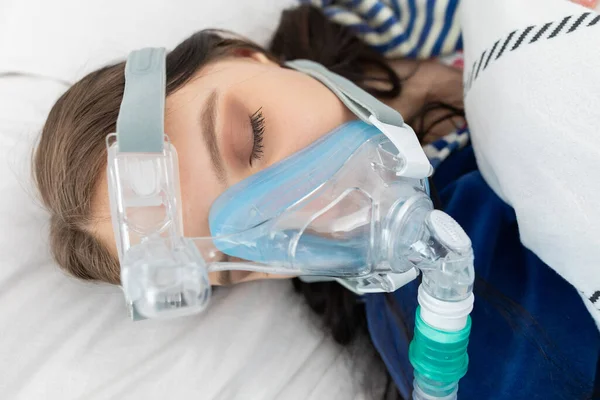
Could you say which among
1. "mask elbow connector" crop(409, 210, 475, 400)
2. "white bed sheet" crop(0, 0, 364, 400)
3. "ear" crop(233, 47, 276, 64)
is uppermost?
"ear" crop(233, 47, 276, 64)

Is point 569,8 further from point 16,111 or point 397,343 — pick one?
point 16,111

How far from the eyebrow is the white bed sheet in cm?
34

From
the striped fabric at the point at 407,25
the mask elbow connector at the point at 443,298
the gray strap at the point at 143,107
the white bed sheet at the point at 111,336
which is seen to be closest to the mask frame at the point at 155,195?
the gray strap at the point at 143,107

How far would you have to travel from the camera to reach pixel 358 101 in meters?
0.86

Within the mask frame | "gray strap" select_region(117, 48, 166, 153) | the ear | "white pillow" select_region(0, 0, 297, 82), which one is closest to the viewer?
the mask frame

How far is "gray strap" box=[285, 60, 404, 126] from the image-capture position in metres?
0.84

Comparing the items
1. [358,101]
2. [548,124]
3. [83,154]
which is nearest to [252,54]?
[358,101]

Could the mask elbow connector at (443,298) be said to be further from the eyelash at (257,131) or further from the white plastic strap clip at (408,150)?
the eyelash at (257,131)

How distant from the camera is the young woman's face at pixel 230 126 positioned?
0.77 meters

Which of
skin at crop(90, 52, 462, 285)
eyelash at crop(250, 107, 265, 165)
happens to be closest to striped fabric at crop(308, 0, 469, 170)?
skin at crop(90, 52, 462, 285)

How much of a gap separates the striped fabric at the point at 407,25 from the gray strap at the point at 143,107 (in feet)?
1.85

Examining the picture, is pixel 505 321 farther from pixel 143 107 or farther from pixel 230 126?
pixel 143 107

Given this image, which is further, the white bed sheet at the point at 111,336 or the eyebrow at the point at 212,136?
the white bed sheet at the point at 111,336

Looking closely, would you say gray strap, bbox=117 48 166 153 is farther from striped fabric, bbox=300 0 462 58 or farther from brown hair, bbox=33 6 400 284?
striped fabric, bbox=300 0 462 58
